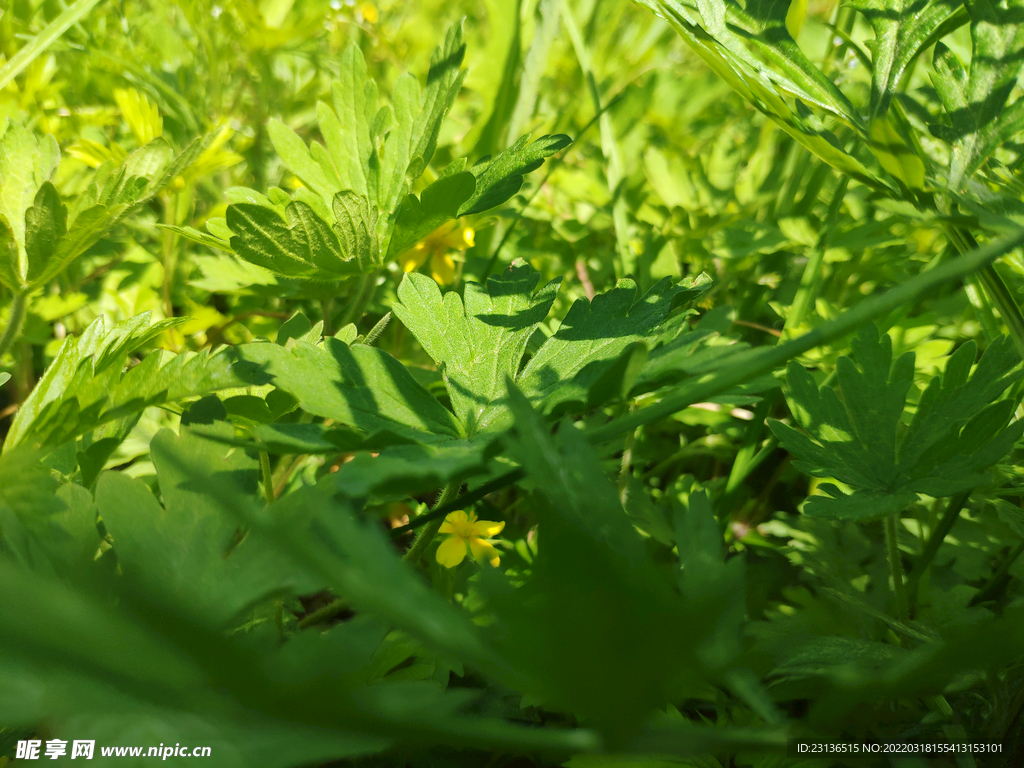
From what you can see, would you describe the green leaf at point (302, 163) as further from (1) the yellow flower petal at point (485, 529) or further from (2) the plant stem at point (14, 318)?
(1) the yellow flower petal at point (485, 529)

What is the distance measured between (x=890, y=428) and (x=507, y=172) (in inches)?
26.5

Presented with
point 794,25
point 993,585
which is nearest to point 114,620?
point 993,585

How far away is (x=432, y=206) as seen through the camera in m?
0.89

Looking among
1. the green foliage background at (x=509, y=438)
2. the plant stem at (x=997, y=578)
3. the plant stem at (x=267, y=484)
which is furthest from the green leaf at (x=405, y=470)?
the plant stem at (x=997, y=578)

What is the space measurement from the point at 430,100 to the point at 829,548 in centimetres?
102

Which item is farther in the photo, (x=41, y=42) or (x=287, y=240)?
(x=41, y=42)

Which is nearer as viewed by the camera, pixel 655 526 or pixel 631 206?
pixel 655 526

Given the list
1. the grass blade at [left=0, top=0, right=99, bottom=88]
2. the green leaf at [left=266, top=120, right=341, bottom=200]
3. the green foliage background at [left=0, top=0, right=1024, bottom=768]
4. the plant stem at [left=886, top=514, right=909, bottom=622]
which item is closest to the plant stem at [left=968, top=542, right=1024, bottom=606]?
the green foliage background at [left=0, top=0, right=1024, bottom=768]

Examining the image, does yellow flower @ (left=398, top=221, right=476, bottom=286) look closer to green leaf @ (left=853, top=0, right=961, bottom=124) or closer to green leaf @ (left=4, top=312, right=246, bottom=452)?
green leaf @ (left=4, top=312, right=246, bottom=452)

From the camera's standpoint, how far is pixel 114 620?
395 mm

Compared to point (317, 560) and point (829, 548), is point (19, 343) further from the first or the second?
point (829, 548)

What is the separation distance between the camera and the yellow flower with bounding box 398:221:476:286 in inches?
49.9

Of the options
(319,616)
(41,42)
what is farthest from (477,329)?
(41,42)

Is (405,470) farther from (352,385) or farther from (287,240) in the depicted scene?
(287,240)
